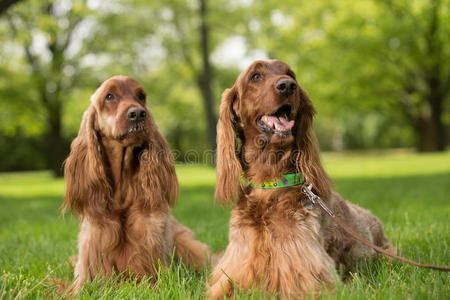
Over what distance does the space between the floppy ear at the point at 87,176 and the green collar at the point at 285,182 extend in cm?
129

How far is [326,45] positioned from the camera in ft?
73.6

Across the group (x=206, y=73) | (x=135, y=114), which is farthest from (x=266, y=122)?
(x=206, y=73)

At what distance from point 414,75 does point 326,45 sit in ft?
20.1

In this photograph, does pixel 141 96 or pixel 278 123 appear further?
pixel 141 96

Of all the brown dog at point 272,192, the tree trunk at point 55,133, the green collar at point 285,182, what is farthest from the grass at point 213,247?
the tree trunk at point 55,133

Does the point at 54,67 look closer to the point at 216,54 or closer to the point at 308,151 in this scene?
the point at 216,54

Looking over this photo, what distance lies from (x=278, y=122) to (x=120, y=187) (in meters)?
1.41

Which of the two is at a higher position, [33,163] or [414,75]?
[414,75]

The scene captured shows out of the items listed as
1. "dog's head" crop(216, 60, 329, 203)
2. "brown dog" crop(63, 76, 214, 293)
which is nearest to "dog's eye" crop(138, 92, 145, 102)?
"brown dog" crop(63, 76, 214, 293)

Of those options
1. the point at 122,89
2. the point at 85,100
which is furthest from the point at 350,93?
the point at 122,89

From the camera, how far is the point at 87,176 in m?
3.31

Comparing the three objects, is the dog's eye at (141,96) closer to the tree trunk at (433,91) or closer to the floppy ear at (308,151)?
the floppy ear at (308,151)

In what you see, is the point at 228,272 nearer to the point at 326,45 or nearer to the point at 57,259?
the point at 57,259

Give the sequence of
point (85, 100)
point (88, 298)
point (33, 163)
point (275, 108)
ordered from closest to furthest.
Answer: point (88, 298), point (275, 108), point (85, 100), point (33, 163)
